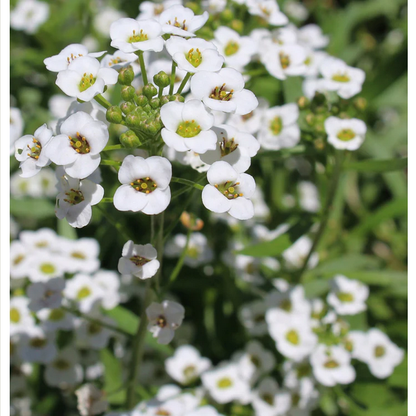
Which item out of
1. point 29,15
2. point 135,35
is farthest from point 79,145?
point 29,15

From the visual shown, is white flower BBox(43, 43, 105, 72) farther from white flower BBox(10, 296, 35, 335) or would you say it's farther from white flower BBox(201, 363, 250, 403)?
white flower BBox(201, 363, 250, 403)

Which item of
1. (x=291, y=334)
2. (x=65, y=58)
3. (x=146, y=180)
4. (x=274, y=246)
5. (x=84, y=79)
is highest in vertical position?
(x=65, y=58)

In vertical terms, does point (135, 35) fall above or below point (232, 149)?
above

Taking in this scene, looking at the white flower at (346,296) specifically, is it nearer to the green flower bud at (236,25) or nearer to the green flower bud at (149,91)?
the green flower bud at (236,25)

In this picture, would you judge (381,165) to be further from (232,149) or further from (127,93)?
(127,93)

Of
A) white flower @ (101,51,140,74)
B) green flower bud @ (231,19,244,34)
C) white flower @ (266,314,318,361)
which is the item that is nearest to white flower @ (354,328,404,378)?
white flower @ (266,314,318,361)

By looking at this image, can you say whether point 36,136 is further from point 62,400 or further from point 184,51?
point 62,400

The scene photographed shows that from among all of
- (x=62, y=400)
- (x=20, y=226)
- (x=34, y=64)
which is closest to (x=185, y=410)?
(x=62, y=400)

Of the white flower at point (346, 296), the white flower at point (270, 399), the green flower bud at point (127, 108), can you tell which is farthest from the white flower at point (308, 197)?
the green flower bud at point (127, 108)
